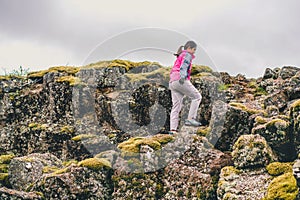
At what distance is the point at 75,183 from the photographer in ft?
42.4

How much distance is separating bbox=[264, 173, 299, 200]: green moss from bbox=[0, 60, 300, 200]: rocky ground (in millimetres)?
29

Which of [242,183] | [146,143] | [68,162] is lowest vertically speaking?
[68,162]

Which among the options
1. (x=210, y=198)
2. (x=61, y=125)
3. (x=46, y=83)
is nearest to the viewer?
(x=210, y=198)

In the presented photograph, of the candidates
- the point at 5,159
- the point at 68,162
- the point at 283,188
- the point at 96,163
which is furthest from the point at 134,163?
the point at 5,159

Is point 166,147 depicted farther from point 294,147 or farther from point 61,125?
point 61,125

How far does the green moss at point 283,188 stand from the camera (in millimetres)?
11102

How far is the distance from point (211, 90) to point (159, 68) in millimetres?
3387

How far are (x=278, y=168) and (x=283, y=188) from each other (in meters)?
1.27

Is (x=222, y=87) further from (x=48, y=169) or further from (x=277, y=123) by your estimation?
(x=48, y=169)

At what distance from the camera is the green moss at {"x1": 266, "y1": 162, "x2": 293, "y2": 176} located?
12430mm

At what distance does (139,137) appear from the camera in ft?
53.1

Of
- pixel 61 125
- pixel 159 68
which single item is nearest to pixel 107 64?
pixel 159 68

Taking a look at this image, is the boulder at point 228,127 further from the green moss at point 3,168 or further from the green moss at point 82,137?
the green moss at point 3,168

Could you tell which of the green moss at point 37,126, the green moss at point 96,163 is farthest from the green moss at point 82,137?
the green moss at point 96,163
